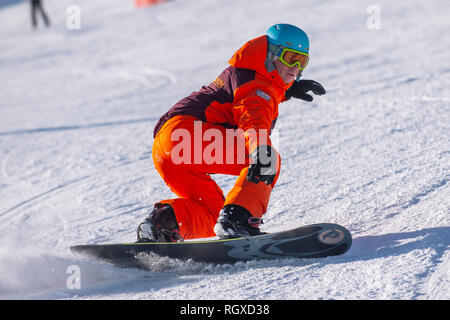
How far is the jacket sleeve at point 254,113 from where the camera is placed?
3096 mm

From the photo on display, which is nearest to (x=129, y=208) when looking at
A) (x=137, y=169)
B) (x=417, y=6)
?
(x=137, y=169)

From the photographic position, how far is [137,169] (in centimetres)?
577

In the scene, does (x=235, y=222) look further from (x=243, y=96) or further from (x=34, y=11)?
(x=34, y=11)

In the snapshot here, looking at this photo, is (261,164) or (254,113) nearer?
(261,164)

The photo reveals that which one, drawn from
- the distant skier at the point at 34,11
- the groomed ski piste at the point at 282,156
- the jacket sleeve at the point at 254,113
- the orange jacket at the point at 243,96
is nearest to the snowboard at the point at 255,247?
the groomed ski piste at the point at 282,156

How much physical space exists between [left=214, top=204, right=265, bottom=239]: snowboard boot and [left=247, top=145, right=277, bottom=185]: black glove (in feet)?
0.66

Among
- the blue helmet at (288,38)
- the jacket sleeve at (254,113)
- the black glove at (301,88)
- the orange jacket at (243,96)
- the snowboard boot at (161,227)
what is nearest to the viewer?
the jacket sleeve at (254,113)

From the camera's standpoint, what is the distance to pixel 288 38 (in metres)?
3.49

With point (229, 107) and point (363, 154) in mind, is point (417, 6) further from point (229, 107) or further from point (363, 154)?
point (229, 107)

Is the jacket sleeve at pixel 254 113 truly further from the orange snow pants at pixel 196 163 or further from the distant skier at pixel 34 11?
the distant skier at pixel 34 11


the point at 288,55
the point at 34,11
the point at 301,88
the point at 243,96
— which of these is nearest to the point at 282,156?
the point at 301,88

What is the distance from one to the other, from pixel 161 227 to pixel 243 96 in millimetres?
929

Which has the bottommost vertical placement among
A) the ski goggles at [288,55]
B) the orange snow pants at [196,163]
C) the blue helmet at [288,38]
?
the orange snow pants at [196,163]

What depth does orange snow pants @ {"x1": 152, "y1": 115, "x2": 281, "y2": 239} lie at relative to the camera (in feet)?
11.1
